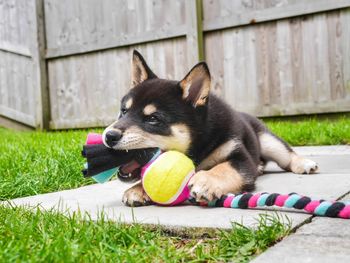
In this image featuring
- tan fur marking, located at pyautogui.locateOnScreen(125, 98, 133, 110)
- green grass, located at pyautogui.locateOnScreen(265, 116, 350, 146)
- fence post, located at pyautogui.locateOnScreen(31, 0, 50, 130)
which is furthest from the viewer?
fence post, located at pyautogui.locateOnScreen(31, 0, 50, 130)

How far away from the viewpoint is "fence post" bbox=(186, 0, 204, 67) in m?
6.86

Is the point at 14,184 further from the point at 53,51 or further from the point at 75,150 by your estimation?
the point at 53,51

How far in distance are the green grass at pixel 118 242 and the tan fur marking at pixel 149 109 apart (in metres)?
0.64

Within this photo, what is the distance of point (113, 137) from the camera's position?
2316 mm

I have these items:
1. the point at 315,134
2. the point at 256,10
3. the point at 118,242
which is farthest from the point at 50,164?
the point at 256,10

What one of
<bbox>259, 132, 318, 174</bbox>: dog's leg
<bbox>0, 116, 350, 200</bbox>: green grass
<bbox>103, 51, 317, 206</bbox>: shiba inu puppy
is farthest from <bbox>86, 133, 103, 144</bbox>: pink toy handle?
<bbox>259, 132, 318, 174</bbox>: dog's leg

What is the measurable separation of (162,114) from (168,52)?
4.96 metres

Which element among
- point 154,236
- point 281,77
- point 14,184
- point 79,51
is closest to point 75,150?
point 14,184

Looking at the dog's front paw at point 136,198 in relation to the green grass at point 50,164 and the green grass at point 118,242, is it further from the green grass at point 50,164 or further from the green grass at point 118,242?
the green grass at point 50,164

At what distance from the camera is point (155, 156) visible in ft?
7.91

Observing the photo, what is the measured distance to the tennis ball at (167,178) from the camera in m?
2.27

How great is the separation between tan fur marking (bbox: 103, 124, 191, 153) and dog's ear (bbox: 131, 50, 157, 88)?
1.54ft

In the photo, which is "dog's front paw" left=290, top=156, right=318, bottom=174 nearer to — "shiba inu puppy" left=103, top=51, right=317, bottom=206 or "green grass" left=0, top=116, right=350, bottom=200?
"shiba inu puppy" left=103, top=51, right=317, bottom=206

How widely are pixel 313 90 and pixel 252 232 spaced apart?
4.72 m
